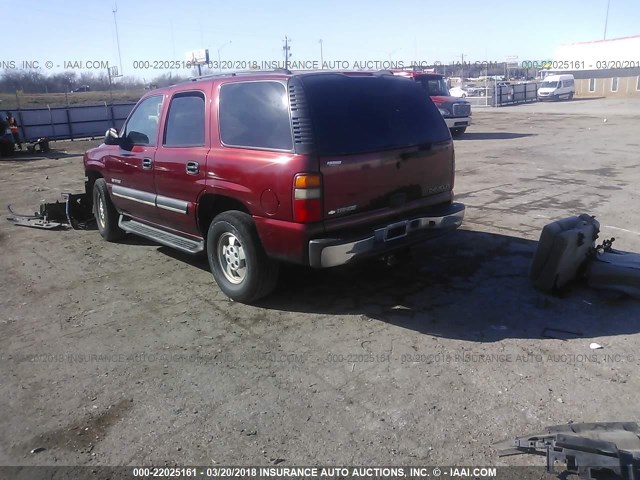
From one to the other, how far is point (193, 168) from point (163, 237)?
1.11 metres

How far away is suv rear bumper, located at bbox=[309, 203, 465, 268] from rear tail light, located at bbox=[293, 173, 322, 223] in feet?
0.70

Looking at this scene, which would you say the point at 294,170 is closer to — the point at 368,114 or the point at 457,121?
the point at 368,114

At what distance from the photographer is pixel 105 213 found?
284 inches

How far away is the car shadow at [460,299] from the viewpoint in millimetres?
4453

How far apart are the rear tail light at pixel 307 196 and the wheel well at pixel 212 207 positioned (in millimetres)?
752

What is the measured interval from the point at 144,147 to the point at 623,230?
5919 millimetres

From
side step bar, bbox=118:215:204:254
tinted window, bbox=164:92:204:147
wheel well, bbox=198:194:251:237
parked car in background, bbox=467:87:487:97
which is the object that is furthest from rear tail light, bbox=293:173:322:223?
parked car in background, bbox=467:87:487:97

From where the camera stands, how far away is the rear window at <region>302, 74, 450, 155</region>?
4.39 meters

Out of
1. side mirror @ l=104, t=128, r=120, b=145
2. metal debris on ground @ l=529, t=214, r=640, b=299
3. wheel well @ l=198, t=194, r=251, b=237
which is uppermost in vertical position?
side mirror @ l=104, t=128, r=120, b=145

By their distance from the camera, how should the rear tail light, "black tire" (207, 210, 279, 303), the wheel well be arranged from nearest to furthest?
the rear tail light
"black tire" (207, 210, 279, 303)
the wheel well

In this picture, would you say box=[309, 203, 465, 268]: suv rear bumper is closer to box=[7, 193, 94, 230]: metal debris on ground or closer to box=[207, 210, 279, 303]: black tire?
box=[207, 210, 279, 303]: black tire

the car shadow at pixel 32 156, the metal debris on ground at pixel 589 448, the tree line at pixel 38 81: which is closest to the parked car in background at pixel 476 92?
the tree line at pixel 38 81

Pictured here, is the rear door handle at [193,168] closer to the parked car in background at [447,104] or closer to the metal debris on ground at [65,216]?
the metal debris on ground at [65,216]

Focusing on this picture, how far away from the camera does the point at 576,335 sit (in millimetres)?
4289
